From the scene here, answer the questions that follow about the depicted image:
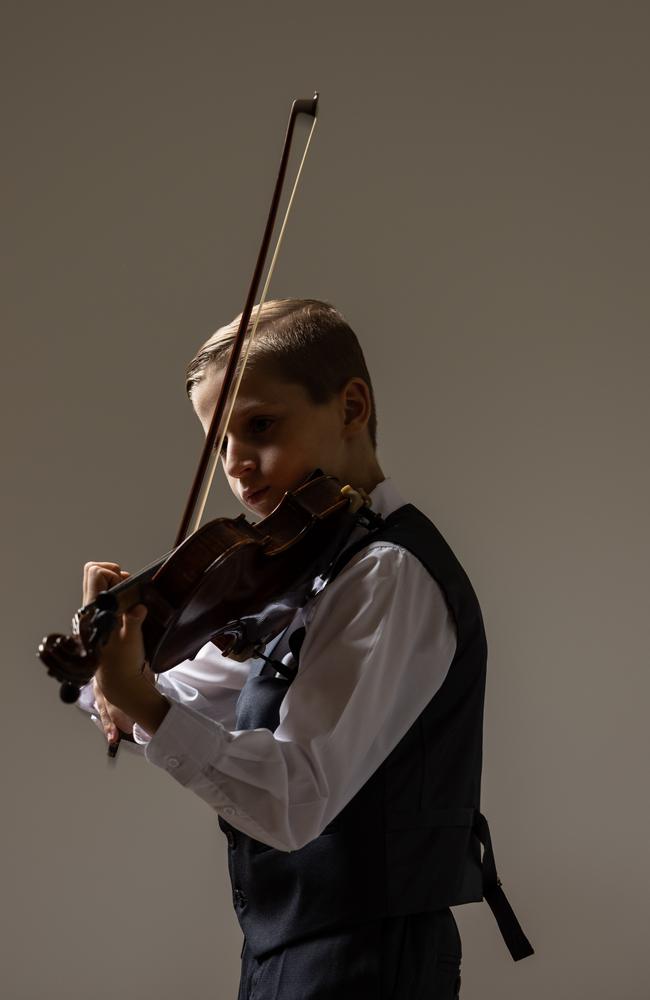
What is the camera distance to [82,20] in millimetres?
2480

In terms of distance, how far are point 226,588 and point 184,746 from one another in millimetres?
160

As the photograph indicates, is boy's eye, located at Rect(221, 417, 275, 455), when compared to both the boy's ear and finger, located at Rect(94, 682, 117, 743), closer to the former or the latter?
the boy's ear

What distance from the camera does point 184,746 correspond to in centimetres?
91

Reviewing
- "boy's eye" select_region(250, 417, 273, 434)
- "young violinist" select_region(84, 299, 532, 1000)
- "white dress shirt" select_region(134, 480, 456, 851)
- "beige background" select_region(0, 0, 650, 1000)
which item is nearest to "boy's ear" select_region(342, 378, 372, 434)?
"young violinist" select_region(84, 299, 532, 1000)

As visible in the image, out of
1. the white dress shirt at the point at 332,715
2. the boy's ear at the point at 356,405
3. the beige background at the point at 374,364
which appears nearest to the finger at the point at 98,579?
the white dress shirt at the point at 332,715

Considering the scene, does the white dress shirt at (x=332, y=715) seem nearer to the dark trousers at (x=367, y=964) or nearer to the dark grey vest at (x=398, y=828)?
the dark grey vest at (x=398, y=828)

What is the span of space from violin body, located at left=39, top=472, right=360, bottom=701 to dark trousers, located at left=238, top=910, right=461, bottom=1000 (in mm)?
272

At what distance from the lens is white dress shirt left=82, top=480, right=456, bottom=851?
3.00 ft

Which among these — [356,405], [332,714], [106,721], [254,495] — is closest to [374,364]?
[356,405]

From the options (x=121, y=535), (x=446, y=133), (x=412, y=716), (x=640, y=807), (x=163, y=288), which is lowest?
(x=640, y=807)

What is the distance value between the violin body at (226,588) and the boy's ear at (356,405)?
A: 0.45 ft

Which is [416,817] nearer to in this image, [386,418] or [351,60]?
[386,418]

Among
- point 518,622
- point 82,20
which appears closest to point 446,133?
point 82,20

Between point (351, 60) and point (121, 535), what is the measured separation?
110 cm
